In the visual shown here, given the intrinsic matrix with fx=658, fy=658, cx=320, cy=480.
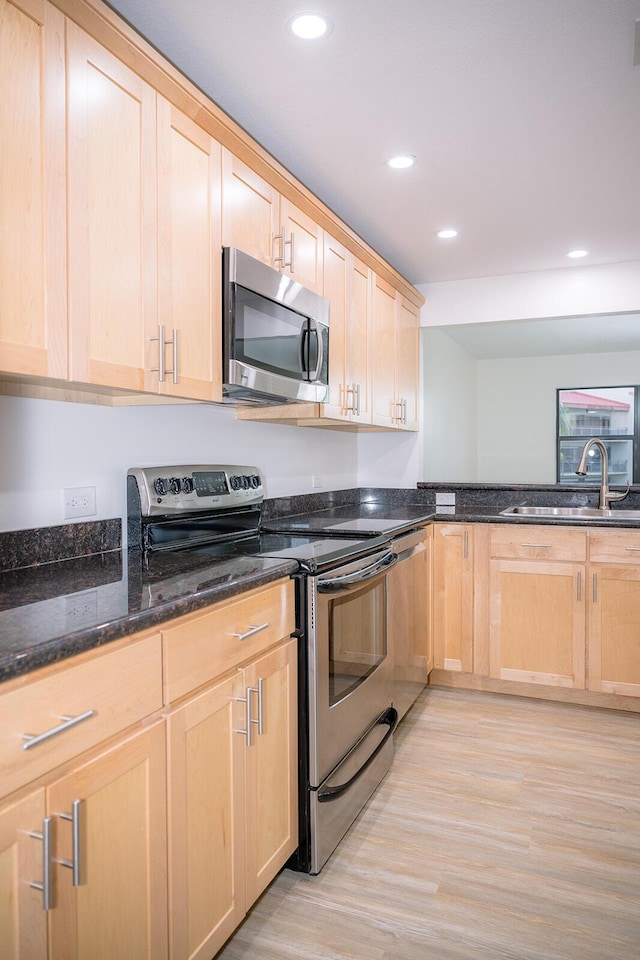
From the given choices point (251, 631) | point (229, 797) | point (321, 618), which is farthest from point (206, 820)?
point (321, 618)

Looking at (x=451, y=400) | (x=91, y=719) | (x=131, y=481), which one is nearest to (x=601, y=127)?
(x=131, y=481)

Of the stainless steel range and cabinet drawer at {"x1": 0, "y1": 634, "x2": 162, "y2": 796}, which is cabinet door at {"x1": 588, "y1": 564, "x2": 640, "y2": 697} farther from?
cabinet drawer at {"x1": 0, "y1": 634, "x2": 162, "y2": 796}

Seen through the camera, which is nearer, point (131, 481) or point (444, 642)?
point (131, 481)

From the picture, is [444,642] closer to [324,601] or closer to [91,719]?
[324,601]

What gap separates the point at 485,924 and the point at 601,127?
2.43m

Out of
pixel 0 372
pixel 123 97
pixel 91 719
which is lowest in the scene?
pixel 91 719

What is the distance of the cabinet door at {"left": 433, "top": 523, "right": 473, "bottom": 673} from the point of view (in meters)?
3.38

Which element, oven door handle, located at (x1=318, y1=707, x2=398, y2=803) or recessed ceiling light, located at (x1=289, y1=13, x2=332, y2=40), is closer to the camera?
recessed ceiling light, located at (x1=289, y1=13, x2=332, y2=40)

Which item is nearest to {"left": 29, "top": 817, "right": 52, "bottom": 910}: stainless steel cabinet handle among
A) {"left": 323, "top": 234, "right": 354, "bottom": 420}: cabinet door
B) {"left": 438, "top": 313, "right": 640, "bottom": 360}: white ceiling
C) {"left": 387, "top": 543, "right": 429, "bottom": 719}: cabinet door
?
{"left": 387, "top": 543, "right": 429, "bottom": 719}: cabinet door

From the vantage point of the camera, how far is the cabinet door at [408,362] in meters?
3.70

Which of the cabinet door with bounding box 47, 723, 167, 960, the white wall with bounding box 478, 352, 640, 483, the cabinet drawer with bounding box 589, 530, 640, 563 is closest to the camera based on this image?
the cabinet door with bounding box 47, 723, 167, 960

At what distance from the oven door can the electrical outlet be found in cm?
69

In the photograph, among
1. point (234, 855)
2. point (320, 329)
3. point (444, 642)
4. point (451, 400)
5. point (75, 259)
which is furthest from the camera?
point (451, 400)

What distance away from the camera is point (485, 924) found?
1724 mm
